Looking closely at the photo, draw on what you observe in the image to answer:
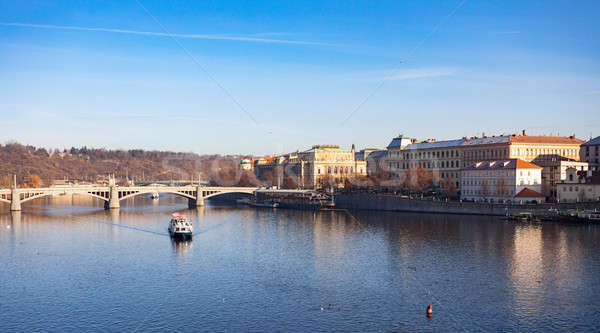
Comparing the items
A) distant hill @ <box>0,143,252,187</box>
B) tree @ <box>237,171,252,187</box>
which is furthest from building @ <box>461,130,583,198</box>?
distant hill @ <box>0,143,252,187</box>

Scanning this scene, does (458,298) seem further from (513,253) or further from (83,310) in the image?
(83,310)

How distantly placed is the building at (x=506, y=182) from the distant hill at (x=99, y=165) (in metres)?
71.2

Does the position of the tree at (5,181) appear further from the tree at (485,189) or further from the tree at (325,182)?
the tree at (485,189)

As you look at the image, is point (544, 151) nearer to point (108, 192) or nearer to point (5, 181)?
point (108, 192)

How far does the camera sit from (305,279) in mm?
30328

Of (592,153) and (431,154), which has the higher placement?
(431,154)

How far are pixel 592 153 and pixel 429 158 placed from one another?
23.7 m

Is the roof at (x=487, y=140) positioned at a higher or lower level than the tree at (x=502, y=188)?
higher

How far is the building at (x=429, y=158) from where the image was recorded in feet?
275

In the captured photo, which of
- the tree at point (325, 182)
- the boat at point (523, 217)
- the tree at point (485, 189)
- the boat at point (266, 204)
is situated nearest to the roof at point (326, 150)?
the tree at point (325, 182)

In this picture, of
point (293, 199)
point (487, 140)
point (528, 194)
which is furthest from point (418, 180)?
point (293, 199)

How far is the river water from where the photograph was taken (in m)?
23.4

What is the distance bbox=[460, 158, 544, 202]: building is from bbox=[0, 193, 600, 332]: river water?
13.4 meters

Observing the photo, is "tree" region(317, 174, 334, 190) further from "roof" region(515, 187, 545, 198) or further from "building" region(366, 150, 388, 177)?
"roof" region(515, 187, 545, 198)
